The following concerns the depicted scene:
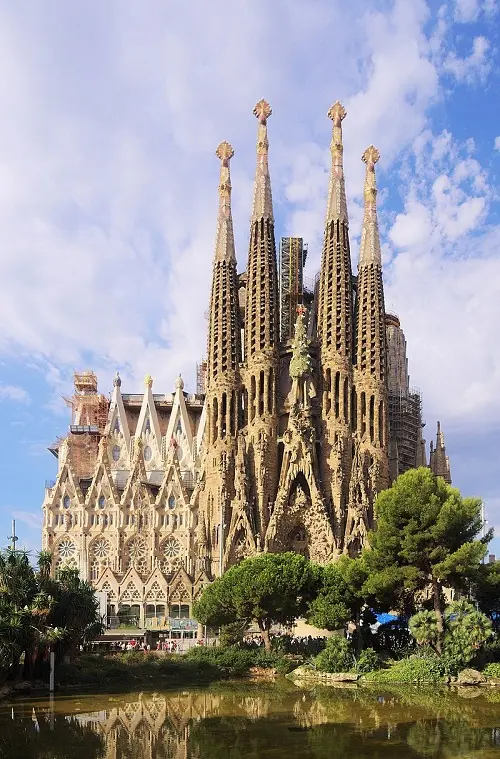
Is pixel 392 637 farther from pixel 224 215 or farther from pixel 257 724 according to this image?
pixel 224 215

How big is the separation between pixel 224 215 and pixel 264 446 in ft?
61.8

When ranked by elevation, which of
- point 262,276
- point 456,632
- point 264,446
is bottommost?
point 456,632

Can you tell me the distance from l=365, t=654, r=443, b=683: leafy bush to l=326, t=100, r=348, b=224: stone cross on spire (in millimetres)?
36132

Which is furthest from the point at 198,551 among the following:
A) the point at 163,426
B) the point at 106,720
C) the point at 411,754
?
the point at 411,754

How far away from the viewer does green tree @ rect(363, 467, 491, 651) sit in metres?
36.0

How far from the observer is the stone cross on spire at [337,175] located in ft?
207

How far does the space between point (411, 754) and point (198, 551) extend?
38.4 metres

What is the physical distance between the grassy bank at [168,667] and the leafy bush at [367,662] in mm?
3362

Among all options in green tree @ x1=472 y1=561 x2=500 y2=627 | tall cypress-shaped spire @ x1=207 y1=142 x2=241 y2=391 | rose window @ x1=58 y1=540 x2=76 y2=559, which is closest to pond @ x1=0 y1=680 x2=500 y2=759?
green tree @ x1=472 y1=561 x2=500 y2=627

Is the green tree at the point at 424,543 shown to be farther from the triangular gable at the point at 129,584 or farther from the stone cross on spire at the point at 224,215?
the stone cross on spire at the point at 224,215

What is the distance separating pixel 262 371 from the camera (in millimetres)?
59094

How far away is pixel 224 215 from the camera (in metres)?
64.9

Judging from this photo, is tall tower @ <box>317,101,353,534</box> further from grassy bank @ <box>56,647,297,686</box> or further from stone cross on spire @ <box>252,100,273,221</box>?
grassy bank @ <box>56,647,297,686</box>

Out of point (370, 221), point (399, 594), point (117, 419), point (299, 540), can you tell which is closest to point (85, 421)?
point (117, 419)
